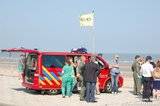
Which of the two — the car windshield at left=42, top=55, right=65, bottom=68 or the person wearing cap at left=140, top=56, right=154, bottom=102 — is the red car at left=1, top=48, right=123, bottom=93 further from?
the person wearing cap at left=140, top=56, right=154, bottom=102

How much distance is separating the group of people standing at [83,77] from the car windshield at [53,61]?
0.39m

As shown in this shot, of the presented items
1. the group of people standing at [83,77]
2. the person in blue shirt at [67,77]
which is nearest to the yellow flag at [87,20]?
the group of people standing at [83,77]

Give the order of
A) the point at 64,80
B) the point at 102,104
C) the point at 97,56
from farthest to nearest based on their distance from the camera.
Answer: the point at 97,56 < the point at 64,80 < the point at 102,104

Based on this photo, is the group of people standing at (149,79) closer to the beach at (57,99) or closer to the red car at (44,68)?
the beach at (57,99)

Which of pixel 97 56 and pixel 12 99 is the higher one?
pixel 97 56

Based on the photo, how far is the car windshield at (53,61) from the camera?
21.0 m

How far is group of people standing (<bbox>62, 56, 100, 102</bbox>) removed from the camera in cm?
1895

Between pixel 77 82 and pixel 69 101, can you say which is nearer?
pixel 69 101

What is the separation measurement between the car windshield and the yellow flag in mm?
2246

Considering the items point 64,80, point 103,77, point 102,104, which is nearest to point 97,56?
point 103,77

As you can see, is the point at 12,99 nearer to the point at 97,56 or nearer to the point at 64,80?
the point at 64,80

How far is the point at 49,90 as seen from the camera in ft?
70.2

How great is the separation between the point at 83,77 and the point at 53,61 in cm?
235

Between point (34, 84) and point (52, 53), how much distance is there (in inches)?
56.8
